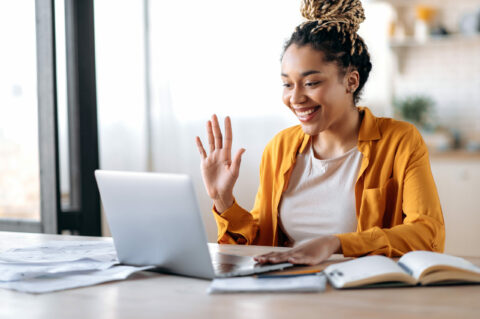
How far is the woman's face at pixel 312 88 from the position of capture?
73.4 inches

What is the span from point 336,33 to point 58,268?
1177 mm

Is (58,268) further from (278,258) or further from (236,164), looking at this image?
(236,164)

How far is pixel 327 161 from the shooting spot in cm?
192

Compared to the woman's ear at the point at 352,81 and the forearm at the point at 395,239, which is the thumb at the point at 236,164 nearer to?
the forearm at the point at 395,239

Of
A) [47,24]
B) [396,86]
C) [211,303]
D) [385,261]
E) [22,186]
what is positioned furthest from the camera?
[396,86]

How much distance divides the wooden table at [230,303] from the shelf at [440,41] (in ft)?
10.8

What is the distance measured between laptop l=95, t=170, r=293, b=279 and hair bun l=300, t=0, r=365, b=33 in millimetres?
980

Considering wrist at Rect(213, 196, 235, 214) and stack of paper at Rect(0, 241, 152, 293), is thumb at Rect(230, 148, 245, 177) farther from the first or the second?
stack of paper at Rect(0, 241, 152, 293)

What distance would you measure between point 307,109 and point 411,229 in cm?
56

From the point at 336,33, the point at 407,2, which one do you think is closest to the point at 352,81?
the point at 336,33

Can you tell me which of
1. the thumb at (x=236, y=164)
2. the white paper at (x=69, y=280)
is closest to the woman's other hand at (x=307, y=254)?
the white paper at (x=69, y=280)

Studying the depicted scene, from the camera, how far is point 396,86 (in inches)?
173

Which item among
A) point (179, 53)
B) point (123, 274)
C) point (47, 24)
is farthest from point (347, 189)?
point (179, 53)

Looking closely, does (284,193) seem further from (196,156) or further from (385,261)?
(196,156)
